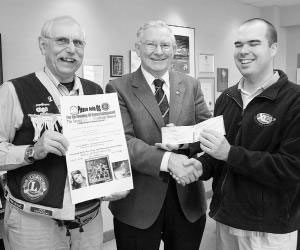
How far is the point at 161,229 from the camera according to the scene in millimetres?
1921

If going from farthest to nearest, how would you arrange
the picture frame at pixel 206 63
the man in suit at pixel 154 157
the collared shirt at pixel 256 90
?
the picture frame at pixel 206 63 < the man in suit at pixel 154 157 < the collared shirt at pixel 256 90

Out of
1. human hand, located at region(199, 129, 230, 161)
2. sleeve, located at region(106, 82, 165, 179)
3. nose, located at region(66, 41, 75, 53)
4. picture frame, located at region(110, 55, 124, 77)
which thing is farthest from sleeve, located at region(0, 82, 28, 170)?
picture frame, located at region(110, 55, 124, 77)

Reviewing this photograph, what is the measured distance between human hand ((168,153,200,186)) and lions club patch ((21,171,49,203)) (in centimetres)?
61

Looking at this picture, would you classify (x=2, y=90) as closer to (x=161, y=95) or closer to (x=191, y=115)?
(x=161, y=95)

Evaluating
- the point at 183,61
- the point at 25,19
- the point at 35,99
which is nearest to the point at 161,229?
the point at 35,99

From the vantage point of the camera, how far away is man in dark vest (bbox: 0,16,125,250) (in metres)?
1.55

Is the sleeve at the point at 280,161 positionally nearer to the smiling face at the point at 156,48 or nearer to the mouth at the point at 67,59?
the smiling face at the point at 156,48

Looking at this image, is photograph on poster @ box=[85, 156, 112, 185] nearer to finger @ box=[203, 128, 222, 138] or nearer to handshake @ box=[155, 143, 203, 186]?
handshake @ box=[155, 143, 203, 186]

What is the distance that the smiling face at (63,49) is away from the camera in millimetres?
1635

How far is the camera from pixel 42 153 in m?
1.49

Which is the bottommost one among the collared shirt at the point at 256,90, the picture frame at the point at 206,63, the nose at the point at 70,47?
the collared shirt at the point at 256,90

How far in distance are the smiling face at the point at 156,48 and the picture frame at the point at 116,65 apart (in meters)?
2.13

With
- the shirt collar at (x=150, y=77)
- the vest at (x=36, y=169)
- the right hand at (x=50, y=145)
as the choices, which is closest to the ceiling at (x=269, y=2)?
the shirt collar at (x=150, y=77)

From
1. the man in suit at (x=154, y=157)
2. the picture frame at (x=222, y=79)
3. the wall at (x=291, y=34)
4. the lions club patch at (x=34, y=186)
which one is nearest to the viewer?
the lions club patch at (x=34, y=186)
